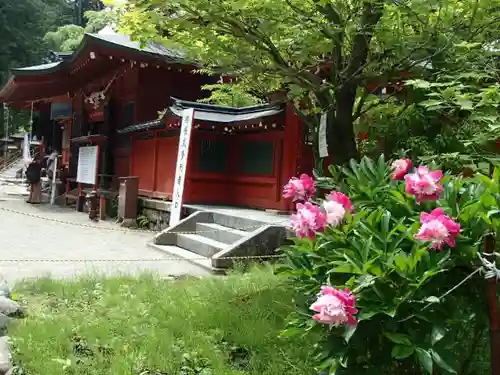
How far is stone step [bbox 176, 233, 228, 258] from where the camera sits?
9358mm

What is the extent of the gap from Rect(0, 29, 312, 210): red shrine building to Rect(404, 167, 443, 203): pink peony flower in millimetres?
7245

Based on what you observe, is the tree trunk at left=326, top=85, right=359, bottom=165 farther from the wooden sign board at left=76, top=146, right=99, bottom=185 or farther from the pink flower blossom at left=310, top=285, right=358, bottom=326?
the wooden sign board at left=76, top=146, right=99, bottom=185

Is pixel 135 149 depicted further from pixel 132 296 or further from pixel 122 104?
pixel 132 296

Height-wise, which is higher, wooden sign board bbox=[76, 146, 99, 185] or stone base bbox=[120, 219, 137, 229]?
wooden sign board bbox=[76, 146, 99, 185]

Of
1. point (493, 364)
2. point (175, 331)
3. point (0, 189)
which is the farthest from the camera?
point (0, 189)

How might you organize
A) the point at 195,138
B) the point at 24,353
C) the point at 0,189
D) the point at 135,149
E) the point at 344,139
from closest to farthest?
the point at 24,353 < the point at 344,139 < the point at 195,138 < the point at 135,149 < the point at 0,189

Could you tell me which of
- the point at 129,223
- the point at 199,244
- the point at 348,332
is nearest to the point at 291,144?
the point at 199,244

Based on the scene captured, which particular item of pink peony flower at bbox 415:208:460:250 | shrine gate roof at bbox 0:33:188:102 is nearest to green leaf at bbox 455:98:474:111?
pink peony flower at bbox 415:208:460:250

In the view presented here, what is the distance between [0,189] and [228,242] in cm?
1937

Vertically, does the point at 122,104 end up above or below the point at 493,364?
above

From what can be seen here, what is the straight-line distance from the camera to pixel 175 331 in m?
4.45

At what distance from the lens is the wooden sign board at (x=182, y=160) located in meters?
11.3

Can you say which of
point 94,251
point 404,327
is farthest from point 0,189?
point 404,327

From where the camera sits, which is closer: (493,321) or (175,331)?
(493,321)
